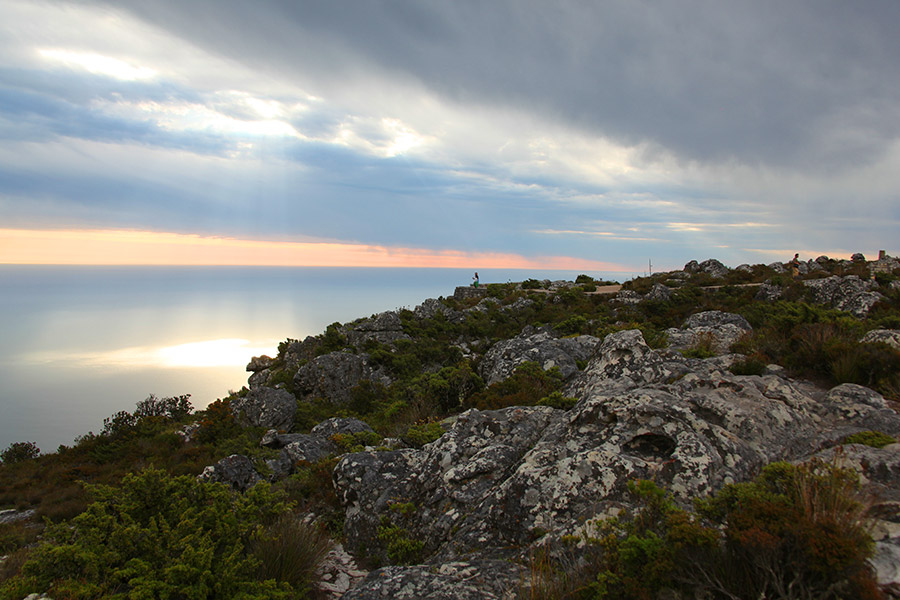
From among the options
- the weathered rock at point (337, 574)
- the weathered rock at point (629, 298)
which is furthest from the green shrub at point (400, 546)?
the weathered rock at point (629, 298)

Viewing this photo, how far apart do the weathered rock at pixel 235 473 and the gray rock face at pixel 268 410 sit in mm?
7245

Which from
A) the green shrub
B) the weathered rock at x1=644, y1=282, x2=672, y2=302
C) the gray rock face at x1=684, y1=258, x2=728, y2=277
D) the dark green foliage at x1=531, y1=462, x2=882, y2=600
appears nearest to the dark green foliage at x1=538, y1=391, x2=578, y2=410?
the green shrub

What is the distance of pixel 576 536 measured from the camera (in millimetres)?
4383

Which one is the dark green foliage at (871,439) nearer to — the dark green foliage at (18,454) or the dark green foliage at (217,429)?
the dark green foliage at (217,429)

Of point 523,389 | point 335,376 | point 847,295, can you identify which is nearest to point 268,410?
point 335,376

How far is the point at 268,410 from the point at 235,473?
26.6ft

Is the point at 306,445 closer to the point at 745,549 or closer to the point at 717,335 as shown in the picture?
the point at 745,549

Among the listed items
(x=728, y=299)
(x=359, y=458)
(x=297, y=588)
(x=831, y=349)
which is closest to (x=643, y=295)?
(x=728, y=299)

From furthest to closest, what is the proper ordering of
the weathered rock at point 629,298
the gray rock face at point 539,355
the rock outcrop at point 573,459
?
the weathered rock at point 629,298 → the gray rock face at point 539,355 → the rock outcrop at point 573,459

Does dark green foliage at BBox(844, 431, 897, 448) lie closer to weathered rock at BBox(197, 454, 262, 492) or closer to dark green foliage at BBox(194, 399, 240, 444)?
weathered rock at BBox(197, 454, 262, 492)

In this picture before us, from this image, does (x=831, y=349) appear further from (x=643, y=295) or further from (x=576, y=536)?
(x=643, y=295)

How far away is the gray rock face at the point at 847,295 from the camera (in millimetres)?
18953

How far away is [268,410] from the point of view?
17125 mm

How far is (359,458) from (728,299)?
83.7 feet
